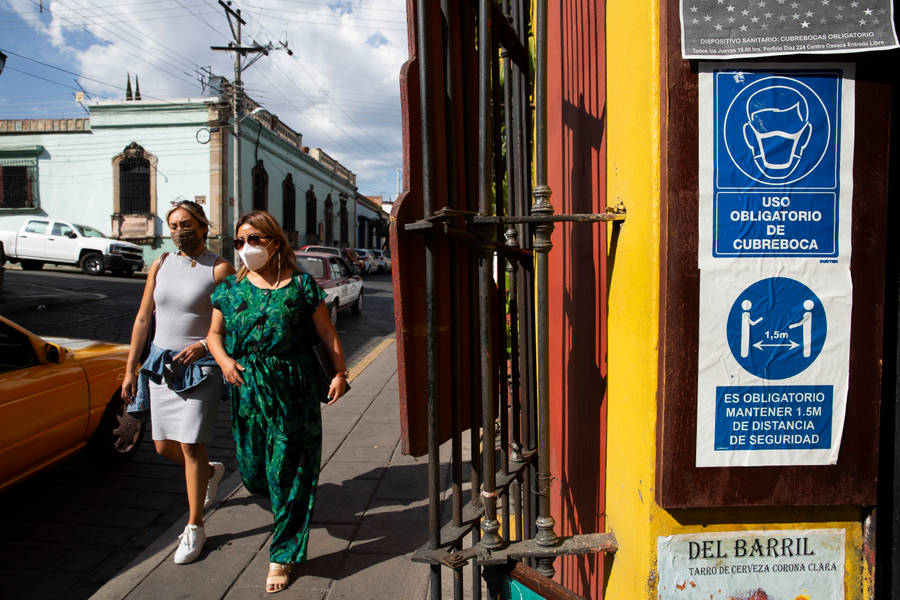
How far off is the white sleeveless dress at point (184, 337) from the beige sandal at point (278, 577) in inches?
30.9

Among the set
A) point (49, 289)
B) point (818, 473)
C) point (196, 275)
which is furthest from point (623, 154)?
point (49, 289)

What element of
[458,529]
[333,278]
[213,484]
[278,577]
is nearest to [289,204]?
[333,278]

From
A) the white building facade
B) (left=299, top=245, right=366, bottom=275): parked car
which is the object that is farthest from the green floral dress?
the white building facade

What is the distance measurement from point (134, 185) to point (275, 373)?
87.2 ft

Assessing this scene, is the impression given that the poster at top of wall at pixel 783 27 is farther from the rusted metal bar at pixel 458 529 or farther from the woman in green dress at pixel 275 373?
the woman in green dress at pixel 275 373

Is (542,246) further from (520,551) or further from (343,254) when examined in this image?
(343,254)

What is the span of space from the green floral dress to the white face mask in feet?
0.33

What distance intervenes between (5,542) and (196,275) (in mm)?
1849

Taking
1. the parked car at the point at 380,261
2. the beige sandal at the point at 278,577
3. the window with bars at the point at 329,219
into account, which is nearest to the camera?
the beige sandal at the point at 278,577

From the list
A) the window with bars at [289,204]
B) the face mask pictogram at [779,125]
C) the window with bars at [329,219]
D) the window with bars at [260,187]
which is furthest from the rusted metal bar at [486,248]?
the window with bars at [329,219]

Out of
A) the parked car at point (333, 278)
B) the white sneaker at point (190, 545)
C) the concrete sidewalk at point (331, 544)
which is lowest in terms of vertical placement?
the concrete sidewalk at point (331, 544)

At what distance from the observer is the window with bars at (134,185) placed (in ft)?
84.1

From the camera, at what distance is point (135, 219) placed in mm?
25344

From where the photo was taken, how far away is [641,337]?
1529mm
